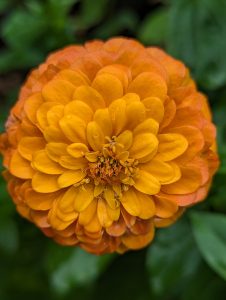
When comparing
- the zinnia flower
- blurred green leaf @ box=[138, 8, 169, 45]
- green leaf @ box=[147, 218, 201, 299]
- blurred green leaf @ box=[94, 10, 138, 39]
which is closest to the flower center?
the zinnia flower

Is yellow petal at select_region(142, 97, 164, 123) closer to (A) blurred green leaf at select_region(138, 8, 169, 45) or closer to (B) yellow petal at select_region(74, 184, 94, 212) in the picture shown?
(B) yellow petal at select_region(74, 184, 94, 212)

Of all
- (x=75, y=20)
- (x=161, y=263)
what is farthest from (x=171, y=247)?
(x=75, y=20)

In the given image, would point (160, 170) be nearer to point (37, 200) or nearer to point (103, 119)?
point (103, 119)

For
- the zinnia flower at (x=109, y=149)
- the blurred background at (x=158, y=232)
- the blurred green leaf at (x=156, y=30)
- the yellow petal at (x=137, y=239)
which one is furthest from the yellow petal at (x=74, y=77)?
the blurred green leaf at (x=156, y=30)

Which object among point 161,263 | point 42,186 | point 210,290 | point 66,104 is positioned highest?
point 66,104

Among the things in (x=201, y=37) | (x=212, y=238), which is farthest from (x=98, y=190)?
(x=201, y=37)

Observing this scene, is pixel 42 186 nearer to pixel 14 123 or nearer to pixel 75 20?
pixel 14 123
